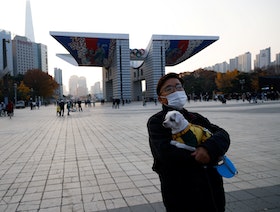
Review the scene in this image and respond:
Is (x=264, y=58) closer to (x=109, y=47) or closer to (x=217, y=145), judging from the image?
(x=109, y=47)

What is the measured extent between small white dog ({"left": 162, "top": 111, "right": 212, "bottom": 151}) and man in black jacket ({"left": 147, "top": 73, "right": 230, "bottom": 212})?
0.04 m

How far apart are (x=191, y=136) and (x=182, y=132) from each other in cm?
7

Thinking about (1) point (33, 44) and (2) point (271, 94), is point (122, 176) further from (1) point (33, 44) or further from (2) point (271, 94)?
(1) point (33, 44)

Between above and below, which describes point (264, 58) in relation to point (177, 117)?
above

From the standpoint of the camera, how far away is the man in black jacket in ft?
5.76

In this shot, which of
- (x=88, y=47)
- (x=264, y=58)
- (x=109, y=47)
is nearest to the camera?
(x=88, y=47)

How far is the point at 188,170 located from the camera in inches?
72.9

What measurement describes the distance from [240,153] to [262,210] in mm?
3514

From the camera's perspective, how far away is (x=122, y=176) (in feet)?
A: 17.3

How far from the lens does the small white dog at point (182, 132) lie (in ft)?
5.81

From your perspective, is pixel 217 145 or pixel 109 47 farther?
pixel 109 47

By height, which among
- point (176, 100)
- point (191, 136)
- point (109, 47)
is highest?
point (109, 47)

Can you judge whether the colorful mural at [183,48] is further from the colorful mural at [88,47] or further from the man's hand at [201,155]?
the man's hand at [201,155]

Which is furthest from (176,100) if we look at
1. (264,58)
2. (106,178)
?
(264,58)
